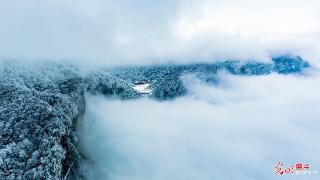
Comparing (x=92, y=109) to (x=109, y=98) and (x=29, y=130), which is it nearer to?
(x=109, y=98)

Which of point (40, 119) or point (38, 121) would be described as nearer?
point (38, 121)

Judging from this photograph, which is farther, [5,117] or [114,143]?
[114,143]

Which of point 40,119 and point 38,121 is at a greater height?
point 40,119

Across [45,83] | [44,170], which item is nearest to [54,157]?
[44,170]

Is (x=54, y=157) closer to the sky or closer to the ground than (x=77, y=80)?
closer to the ground

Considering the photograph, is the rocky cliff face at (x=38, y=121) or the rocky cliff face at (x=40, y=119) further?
the rocky cliff face at (x=40, y=119)

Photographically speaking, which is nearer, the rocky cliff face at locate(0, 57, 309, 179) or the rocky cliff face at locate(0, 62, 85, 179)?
the rocky cliff face at locate(0, 62, 85, 179)

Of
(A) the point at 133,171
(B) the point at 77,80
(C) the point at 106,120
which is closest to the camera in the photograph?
(B) the point at 77,80

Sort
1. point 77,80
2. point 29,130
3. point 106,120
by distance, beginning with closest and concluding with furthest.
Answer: point 29,130
point 77,80
point 106,120

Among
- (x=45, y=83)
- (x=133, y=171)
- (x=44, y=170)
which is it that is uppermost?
(x=45, y=83)

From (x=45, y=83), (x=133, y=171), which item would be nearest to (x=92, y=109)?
(x=45, y=83)
